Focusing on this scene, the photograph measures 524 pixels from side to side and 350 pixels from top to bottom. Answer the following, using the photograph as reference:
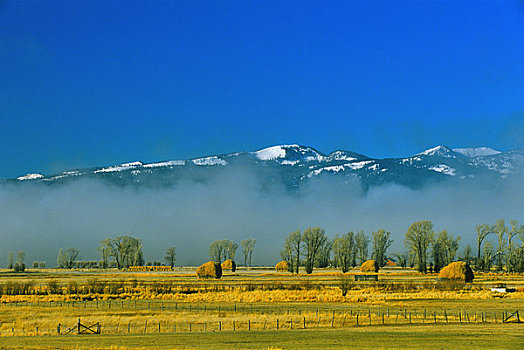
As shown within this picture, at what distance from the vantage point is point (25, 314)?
48.6 metres

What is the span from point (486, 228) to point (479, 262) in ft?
49.3

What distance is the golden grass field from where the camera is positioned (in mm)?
33344

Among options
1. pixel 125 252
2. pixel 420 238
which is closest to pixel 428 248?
pixel 420 238

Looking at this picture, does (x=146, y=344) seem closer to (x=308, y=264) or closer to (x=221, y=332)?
(x=221, y=332)

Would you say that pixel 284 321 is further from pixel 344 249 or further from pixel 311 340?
pixel 344 249

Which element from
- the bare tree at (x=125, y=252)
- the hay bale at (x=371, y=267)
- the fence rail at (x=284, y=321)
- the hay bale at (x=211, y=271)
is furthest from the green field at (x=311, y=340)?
the bare tree at (x=125, y=252)

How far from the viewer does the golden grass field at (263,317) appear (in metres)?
33.3

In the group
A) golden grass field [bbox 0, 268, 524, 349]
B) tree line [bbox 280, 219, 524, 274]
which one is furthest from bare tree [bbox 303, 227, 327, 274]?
golden grass field [bbox 0, 268, 524, 349]

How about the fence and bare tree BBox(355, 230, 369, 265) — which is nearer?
the fence

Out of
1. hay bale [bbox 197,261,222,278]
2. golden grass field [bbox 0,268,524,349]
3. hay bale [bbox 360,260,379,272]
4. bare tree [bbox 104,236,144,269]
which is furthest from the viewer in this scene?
bare tree [bbox 104,236,144,269]

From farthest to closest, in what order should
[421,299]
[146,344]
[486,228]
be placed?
[486,228] < [421,299] < [146,344]

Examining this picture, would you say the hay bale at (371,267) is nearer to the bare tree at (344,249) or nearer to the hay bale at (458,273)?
the bare tree at (344,249)

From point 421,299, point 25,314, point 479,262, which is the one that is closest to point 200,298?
point 25,314

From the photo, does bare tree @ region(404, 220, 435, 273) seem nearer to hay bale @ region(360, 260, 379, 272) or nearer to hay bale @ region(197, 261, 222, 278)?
hay bale @ region(360, 260, 379, 272)
